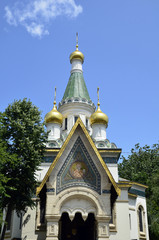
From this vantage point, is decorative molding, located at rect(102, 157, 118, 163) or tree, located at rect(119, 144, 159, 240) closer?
decorative molding, located at rect(102, 157, 118, 163)

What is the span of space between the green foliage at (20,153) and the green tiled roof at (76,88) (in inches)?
441

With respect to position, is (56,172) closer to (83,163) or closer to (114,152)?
(83,163)

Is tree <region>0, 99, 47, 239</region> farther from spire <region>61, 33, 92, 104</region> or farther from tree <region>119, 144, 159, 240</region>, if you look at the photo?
tree <region>119, 144, 159, 240</region>

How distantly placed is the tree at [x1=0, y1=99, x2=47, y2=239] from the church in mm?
931

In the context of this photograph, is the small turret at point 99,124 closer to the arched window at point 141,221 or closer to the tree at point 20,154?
the arched window at point 141,221

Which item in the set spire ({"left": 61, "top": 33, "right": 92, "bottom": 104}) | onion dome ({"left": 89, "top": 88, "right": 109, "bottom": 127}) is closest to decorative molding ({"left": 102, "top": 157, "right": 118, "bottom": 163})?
onion dome ({"left": 89, "top": 88, "right": 109, "bottom": 127})

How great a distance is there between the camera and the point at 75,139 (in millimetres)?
15406

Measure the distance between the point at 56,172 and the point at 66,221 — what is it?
397 cm

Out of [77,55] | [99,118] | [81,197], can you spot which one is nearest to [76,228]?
[81,197]

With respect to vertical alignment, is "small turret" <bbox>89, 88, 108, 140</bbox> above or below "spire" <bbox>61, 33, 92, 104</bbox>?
below

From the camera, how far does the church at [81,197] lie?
46.5ft

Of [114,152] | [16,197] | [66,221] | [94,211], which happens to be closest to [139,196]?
[114,152]

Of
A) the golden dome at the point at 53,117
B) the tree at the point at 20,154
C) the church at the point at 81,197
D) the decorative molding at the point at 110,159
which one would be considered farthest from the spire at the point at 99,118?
the tree at the point at 20,154

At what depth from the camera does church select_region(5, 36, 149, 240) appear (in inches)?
558
